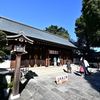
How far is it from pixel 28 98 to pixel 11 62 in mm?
5177

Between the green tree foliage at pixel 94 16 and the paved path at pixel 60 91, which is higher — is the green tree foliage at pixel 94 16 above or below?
above

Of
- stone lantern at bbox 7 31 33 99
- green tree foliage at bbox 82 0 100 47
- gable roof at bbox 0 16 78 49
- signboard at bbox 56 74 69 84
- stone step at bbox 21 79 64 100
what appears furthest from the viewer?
green tree foliage at bbox 82 0 100 47

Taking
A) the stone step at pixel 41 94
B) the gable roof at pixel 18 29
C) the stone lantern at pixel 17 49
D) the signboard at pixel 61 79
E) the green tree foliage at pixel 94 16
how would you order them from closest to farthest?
the stone step at pixel 41 94 < the stone lantern at pixel 17 49 < the signboard at pixel 61 79 < the gable roof at pixel 18 29 < the green tree foliage at pixel 94 16

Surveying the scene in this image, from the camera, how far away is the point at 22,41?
2777 millimetres

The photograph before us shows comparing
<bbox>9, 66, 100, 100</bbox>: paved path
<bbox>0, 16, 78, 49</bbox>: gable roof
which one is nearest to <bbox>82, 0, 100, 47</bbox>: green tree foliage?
<bbox>0, 16, 78, 49</bbox>: gable roof

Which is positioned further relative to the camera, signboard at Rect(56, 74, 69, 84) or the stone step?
signboard at Rect(56, 74, 69, 84)

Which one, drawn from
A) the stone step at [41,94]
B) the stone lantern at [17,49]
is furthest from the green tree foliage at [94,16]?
the stone lantern at [17,49]

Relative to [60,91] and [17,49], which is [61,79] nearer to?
[60,91]

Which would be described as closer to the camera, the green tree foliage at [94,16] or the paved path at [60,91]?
the paved path at [60,91]

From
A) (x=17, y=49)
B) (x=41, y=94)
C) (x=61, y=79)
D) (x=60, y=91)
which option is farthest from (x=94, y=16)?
(x=41, y=94)

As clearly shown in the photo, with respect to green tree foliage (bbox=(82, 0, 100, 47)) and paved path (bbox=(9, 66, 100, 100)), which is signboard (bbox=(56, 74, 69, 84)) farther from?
green tree foliage (bbox=(82, 0, 100, 47))

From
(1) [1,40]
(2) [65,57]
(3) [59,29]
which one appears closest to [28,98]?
(1) [1,40]

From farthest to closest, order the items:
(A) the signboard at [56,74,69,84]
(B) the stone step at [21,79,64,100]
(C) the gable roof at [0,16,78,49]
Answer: (C) the gable roof at [0,16,78,49] → (A) the signboard at [56,74,69,84] → (B) the stone step at [21,79,64,100]

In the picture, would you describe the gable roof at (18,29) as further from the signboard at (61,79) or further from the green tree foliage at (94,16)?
the signboard at (61,79)
